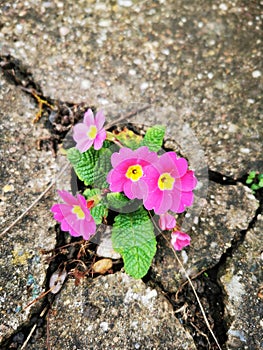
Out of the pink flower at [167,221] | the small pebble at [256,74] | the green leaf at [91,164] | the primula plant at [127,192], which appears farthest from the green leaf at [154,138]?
the small pebble at [256,74]

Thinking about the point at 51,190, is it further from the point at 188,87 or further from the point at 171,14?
the point at 171,14

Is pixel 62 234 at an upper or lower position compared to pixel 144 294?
upper

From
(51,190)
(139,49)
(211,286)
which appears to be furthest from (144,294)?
(139,49)

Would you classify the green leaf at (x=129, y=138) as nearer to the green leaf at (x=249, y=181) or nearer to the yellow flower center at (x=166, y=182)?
the yellow flower center at (x=166, y=182)

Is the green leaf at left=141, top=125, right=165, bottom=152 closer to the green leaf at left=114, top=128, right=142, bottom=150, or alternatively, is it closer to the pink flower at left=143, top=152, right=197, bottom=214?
the green leaf at left=114, top=128, right=142, bottom=150

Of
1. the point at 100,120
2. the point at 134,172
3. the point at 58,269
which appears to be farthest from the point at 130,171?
the point at 58,269

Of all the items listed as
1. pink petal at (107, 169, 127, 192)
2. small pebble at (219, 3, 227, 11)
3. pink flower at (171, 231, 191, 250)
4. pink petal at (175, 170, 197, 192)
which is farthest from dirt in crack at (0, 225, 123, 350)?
small pebble at (219, 3, 227, 11)
